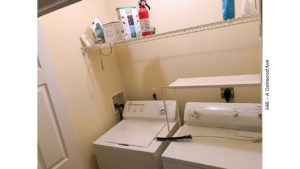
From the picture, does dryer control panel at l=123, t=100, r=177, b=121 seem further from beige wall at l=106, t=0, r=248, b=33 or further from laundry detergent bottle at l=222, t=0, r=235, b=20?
laundry detergent bottle at l=222, t=0, r=235, b=20

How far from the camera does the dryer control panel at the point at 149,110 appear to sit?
2.19 metres

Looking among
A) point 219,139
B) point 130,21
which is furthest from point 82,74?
point 219,139

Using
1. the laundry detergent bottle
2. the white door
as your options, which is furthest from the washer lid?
the laundry detergent bottle

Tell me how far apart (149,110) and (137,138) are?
17.3 inches

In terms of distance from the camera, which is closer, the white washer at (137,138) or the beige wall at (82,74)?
the white washer at (137,138)

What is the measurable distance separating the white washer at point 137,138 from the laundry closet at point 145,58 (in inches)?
7.6

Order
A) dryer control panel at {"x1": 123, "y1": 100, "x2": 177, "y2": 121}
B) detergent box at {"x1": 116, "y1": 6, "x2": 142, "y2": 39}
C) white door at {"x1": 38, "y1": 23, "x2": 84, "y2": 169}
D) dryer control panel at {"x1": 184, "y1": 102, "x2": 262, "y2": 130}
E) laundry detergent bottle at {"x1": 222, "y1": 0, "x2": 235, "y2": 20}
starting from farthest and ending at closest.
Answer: dryer control panel at {"x1": 123, "y1": 100, "x2": 177, "y2": 121}
detergent box at {"x1": 116, "y1": 6, "x2": 142, "y2": 39}
dryer control panel at {"x1": 184, "y1": 102, "x2": 262, "y2": 130}
laundry detergent bottle at {"x1": 222, "y1": 0, "x2": 235, "y2": 20}
white door at {"x1": 38, "y1": 23, "x2": 84, "y2": 169}

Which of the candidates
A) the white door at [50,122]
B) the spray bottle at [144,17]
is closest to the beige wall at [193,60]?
the spray bottle at [144,17]

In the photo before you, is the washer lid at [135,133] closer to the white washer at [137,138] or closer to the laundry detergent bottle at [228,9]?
the white washer at [137,138]

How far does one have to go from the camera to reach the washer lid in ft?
6.27

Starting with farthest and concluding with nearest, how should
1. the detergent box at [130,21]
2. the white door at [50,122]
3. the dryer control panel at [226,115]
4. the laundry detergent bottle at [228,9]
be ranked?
1. the detergent box at [130,21]
2. the dryer control panel at [226,115]
3. the laundry detergent bottle at [228,9]
4. the white door at [50,122]

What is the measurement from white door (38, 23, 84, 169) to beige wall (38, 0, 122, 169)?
417mm
